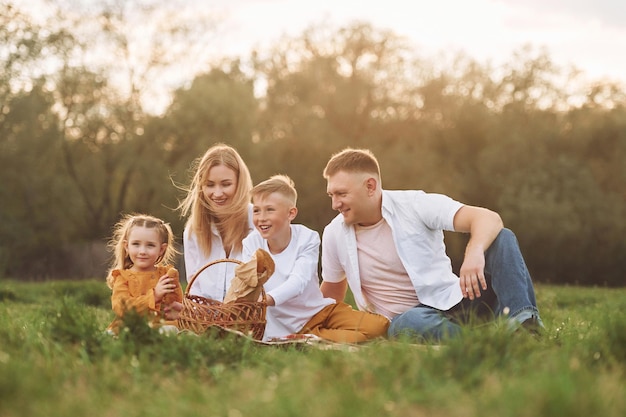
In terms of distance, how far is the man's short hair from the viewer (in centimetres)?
539

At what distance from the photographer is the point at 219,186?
6035mm

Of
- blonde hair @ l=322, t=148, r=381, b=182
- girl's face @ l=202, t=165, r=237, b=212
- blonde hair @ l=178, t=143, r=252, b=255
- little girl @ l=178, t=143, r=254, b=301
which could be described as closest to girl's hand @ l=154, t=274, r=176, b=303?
little girl @ l=178, t=143, r=254, b=301

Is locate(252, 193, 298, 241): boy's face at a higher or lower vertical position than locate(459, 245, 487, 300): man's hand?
higher

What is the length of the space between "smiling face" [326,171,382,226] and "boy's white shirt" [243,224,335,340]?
1.12ft

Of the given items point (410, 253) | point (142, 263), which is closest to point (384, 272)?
point (410, 253)

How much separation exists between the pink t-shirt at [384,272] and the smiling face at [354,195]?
0.17 m

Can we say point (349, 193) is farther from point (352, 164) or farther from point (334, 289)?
point (334, 289)

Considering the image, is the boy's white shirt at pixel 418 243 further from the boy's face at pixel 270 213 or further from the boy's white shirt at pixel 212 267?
the boy's white shirt at pixel 212 267

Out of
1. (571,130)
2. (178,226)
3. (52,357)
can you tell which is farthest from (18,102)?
(52,357)

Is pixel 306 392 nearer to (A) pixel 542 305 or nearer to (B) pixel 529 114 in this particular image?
(A) pixel 542 305

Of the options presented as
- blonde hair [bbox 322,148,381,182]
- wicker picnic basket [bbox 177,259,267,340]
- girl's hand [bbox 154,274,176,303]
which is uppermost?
blonde hair [bbox 322,148,381,182]

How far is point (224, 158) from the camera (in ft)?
19.9

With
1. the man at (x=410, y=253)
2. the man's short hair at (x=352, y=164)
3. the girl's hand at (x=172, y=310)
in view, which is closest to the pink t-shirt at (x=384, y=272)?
the man at (x=410, y=253)

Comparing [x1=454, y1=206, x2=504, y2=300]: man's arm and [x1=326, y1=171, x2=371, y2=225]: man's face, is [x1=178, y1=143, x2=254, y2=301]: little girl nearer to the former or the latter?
[x1=326, y1=171, x2=371, y2=225]: man's face
